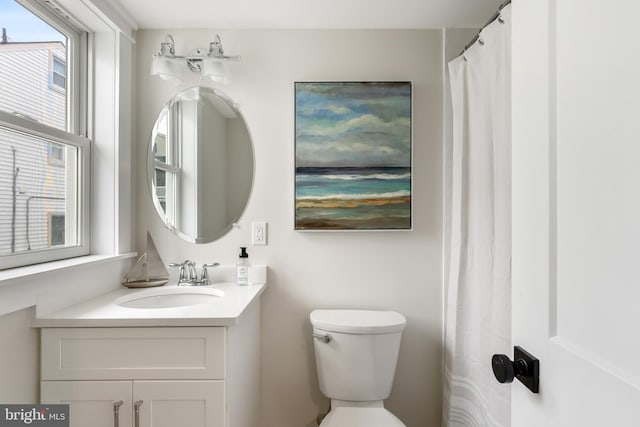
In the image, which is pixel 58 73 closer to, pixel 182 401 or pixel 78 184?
pixel 78 184

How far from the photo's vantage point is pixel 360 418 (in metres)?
1.41

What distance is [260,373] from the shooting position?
5.81ft

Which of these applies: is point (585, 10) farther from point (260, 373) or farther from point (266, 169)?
point (260, 373)

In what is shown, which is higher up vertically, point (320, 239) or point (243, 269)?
point (320, 239)

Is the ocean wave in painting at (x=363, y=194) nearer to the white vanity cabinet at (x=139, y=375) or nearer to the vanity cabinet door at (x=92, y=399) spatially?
the white vanity cabinet at (x=139, y=375)

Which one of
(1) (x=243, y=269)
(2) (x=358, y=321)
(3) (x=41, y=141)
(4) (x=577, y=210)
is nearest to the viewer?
(4) (x=577, y=210)

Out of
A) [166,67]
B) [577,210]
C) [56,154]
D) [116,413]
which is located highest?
[166,67]

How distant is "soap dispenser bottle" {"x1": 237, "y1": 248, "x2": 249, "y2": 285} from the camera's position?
1.70m

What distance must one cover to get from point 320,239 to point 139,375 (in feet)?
3.16

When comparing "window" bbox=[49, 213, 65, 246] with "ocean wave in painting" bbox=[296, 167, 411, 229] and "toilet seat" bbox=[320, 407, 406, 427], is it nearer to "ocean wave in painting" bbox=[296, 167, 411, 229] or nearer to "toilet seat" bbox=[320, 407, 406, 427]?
"ocean wave in painting" bbox=[296, 167, 411, 229]

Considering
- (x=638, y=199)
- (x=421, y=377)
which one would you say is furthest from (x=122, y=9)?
(x=421, y=377)

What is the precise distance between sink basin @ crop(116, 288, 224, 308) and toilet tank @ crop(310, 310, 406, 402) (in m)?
0.51

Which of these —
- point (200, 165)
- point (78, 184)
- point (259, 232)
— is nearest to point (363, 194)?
point (259, 232)

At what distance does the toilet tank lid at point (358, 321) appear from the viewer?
1.52 m
